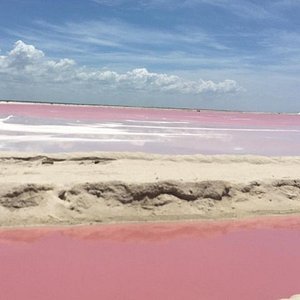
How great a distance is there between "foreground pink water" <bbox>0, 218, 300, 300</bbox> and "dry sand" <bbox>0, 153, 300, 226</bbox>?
28 cm

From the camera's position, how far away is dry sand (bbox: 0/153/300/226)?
642 centimetres

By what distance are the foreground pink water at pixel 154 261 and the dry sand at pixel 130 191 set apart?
11.1 inches

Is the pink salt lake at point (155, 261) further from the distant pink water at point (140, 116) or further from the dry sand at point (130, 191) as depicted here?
the distant pink water at point (140, 116)

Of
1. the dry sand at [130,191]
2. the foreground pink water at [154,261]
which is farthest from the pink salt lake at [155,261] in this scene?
the dry sand at [130,191]

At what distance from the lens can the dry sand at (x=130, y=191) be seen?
6.42m

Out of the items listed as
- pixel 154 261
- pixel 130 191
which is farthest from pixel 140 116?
pixel 154 261

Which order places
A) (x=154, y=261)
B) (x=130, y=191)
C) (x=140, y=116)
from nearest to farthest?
(x=154, y=261), (x=130, y=191), (x=140, y=116)

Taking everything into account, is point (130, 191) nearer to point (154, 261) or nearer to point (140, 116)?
point (154, 261)

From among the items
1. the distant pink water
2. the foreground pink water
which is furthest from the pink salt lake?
the distant pink water

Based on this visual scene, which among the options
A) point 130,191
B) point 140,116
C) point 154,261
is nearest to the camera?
point 154,261

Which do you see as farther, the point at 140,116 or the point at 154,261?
the point at 140,116

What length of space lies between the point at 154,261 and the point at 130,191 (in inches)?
69.2

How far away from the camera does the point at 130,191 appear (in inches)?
269

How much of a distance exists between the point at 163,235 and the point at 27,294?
90.5 inches
